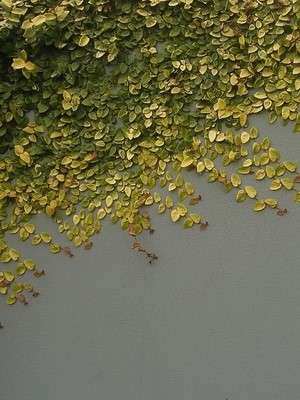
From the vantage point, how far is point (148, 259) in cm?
346

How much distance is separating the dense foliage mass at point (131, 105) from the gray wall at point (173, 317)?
0.10 meters

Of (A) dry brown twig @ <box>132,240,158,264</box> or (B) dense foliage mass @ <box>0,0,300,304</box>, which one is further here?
(A) dry brown twig @ <box>132,240,158,264</box>

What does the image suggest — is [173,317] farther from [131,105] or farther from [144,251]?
[131,105]

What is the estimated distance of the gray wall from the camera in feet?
10.6

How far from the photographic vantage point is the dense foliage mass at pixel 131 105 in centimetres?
321

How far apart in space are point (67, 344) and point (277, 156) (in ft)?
4.72

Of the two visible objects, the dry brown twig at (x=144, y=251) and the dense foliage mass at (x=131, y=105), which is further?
the dry brown twig at (x=144, y=251)

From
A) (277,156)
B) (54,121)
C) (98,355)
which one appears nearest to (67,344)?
(98,355)

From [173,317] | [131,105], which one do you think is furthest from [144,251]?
[131,105]

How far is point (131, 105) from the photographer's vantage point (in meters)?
3.44

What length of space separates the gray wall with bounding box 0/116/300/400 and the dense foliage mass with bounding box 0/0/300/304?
100 mm

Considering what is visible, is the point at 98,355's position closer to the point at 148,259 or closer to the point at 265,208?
the point at 148,259

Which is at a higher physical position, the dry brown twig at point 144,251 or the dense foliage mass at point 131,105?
the dense foliage mass at point 131,105

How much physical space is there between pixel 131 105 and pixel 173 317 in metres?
1.06
